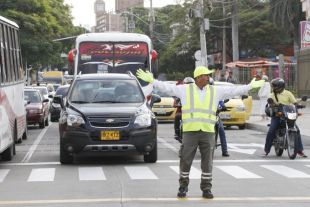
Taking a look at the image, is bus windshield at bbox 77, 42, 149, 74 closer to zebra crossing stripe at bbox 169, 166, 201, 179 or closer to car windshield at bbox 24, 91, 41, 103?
car windshield at bbox 24, 91, 41, 103

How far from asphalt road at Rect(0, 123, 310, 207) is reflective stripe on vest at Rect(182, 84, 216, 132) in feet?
3.15

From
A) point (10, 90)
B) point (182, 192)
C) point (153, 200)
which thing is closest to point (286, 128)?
point (10, 90)

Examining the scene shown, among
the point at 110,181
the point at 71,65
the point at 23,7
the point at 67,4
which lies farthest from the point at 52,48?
the point at 110,181

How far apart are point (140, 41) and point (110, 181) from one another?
476 inches

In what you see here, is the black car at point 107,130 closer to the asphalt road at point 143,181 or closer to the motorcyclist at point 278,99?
A: the asphalt road at point 143,181

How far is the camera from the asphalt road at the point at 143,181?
1030cm

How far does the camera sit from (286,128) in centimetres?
1611

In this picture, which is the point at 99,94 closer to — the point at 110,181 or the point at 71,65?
the point at 110,181

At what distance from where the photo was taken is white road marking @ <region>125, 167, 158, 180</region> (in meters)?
12.9

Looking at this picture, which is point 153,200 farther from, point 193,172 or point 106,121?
point 106,121

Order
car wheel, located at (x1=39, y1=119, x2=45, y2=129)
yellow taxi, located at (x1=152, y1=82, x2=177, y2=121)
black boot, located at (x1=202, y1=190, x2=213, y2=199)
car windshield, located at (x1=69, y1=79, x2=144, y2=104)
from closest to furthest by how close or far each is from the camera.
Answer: black boot, located at (x1=202, y1=190, x2=213, y2=199)
car windshield, located at (x1=69, y1=79, x2=144, y2=104)
car wheel, located at (x1=39, y1=119, x2=45, y2=129)
yellow taxi, located at (x1=152, y1=82, x2=177, y2=121)

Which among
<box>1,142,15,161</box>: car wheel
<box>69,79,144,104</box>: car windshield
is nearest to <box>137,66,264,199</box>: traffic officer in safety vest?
<box>69,79,144,104</box>: car windshield

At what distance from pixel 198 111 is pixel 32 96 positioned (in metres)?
18.2

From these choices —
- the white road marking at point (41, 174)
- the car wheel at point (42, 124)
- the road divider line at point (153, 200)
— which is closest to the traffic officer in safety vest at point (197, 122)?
the road divider line at point (153, 200)
